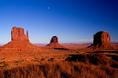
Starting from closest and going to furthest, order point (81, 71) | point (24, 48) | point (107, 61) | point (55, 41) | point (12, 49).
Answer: point (81, 71), point (107, 61), point (12, 49), point (24, 48), point (55, 41)

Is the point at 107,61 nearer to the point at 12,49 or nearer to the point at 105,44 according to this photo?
the point at 12,49

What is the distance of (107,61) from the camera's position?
11.3 metres

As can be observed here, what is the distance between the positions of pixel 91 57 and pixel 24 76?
17.3 ft

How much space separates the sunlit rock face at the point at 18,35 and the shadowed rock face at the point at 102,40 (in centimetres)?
4332

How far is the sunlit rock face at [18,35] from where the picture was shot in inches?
5763

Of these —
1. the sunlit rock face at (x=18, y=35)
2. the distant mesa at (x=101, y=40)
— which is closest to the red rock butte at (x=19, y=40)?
the sunlit rock face at (x=18, y=35)

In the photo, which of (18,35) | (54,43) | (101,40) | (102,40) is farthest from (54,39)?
(102,40)

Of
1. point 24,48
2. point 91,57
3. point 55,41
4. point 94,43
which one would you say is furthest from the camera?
point 55,41

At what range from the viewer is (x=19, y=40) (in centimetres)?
14562

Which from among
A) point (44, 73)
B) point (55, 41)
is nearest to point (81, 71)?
point (44, 73)

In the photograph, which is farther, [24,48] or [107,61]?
[24,48]

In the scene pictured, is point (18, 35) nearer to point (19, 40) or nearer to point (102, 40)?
point (19, 40)

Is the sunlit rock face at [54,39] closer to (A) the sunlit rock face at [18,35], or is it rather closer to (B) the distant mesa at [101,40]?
(A) the sunlit rock face at [18,35]

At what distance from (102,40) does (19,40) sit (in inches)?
1997
